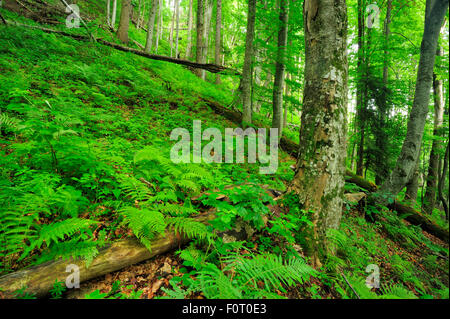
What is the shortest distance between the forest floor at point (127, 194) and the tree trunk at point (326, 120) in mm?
247

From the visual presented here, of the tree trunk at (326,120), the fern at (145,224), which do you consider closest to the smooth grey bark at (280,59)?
the tree trunk at (326,120)

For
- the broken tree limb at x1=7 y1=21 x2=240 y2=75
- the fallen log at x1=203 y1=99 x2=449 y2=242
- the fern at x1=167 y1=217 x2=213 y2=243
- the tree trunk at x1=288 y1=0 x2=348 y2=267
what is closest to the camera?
the fern at x1=167 y1=217 x2=213 y2=243

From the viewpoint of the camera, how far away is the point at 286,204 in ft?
8.96

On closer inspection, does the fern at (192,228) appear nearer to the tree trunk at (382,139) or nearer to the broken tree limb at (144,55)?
the broken tree limb at (144,55)

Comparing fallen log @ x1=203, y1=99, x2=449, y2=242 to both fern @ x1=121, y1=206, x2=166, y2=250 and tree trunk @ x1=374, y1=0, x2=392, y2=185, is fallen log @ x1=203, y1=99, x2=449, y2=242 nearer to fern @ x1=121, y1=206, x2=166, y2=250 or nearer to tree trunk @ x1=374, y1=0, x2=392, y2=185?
tree trunk @ x1=374, y1=0, x2=392, y2=185

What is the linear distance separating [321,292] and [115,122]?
5046mm

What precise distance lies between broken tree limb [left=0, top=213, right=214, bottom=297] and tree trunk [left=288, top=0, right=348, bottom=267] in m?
1.87

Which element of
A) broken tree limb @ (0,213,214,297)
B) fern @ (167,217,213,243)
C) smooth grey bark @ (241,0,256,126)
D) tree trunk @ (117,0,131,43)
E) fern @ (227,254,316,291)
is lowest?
fern @ (227,254,316,291)

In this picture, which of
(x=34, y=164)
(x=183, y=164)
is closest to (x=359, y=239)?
(x=183, y=164)

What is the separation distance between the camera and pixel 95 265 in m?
1.64

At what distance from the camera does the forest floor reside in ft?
5.34

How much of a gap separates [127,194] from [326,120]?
2.89m

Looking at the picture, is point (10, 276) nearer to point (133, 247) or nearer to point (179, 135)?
point (133, 247)

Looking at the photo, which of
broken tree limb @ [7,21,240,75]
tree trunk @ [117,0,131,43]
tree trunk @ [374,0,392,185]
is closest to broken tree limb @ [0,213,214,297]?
broken tree limb @ [7,21,240,75]
